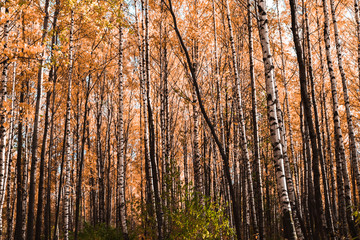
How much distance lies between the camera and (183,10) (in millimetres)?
11102

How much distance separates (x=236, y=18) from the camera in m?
10.7

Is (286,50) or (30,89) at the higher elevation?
(286,50)

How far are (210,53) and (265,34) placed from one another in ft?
22.6

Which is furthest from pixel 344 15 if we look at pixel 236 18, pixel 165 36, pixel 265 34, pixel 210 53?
pixel 265 34

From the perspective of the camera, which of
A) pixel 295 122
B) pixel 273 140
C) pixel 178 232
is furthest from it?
pixel 295 122

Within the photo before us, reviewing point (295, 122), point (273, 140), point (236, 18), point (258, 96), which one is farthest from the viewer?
point (295, 122)

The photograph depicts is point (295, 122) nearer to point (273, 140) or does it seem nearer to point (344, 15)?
point (344, 15)

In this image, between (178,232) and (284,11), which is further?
(284,11)

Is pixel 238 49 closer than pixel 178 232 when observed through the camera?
No

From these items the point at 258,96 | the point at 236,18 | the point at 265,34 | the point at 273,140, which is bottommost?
the point at 273,140

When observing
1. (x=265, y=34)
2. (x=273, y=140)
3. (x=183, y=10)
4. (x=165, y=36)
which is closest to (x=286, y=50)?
(x=183, y=10)

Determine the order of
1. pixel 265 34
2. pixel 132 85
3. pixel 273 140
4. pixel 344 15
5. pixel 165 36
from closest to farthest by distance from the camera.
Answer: pixel 273 140 → pixel 265 34 → pixel 165 36 → pixel 344 15 → pixel 132 85

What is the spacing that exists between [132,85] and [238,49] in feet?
19.4

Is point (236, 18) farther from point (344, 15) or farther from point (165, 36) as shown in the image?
point (344, 15)
